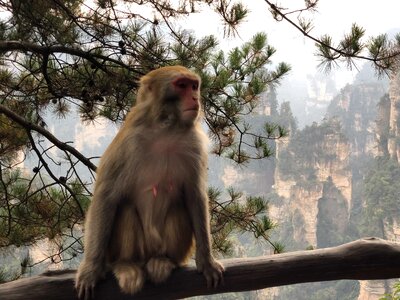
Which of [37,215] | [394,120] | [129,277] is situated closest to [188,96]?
[129,277]

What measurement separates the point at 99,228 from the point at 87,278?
0.56ft

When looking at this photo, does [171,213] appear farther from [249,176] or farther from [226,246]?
[249,176]

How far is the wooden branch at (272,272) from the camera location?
1.52 m

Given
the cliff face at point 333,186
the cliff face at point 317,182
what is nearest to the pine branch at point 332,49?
the cliff face at point 333,186

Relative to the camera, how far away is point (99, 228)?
1629 mm

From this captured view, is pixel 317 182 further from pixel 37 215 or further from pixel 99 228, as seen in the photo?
pixel 99 228

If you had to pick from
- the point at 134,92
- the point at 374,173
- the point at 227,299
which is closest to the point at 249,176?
the point at 374,173

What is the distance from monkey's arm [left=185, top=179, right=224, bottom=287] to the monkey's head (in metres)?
0.26

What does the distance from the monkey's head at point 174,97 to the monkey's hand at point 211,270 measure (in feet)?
1.43

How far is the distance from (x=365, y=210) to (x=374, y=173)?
174cm

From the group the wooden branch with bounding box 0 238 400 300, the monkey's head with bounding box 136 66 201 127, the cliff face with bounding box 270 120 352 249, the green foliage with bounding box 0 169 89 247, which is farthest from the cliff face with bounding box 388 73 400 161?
the monkey's head with bounding box 136 66 201 127

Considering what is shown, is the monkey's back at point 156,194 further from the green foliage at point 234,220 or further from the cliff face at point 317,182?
the cliff face at point 317,182

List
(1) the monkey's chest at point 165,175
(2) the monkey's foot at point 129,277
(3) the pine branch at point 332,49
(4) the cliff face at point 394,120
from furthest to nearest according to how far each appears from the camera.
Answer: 1. (4) the cliff face at point 394,120
2. (3) the pine branch at point 332,49
3. (1) the monkey's chest at point 165,175
4. (2) the monkey's foot at point 129,277

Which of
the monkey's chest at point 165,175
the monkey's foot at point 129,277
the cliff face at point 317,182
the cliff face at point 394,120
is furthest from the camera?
the cliff face at point 317,182
